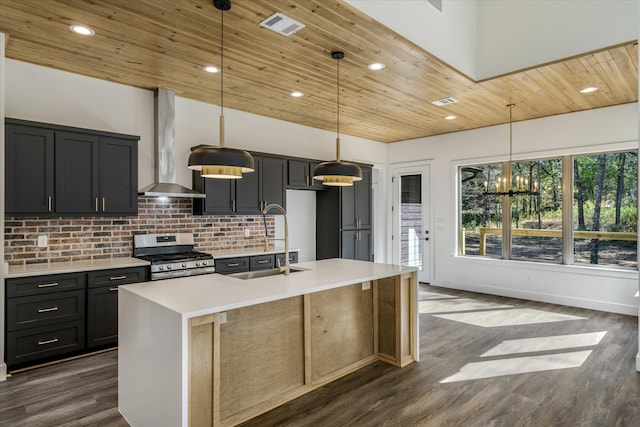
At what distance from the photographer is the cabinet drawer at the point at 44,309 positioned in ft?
10.7

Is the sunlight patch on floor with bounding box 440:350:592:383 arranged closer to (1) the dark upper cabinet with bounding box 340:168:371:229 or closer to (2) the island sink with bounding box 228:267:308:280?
(2) the island sink with bounding box 228:267:308:280

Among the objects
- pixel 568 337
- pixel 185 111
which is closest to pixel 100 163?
pixel 185 111

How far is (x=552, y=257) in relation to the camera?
19.2ft

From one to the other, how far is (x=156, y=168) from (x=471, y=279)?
528cm

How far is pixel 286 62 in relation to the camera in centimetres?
371

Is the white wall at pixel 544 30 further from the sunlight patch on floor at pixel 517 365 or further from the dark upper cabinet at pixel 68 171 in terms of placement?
the dark upper cabinet at pixel 68 171

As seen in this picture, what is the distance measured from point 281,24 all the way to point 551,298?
542 cm

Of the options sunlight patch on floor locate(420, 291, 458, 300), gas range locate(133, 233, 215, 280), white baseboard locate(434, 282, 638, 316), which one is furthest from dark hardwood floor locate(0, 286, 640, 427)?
sunlight patch on floor locate(420, 291, 458, 300)

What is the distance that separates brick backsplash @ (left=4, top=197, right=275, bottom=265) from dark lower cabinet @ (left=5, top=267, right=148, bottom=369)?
56 centimetres

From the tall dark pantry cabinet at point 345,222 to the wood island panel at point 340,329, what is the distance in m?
2.64

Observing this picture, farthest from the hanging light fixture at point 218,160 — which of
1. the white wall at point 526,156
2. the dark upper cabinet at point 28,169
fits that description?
the white wall at point 526,156

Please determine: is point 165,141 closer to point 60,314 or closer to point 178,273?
point 178,273

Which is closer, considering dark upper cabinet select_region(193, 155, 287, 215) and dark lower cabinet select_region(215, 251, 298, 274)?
dark lower cabinet select_region(215, 251, 298, 274)

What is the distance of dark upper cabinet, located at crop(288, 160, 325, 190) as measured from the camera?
570cm
